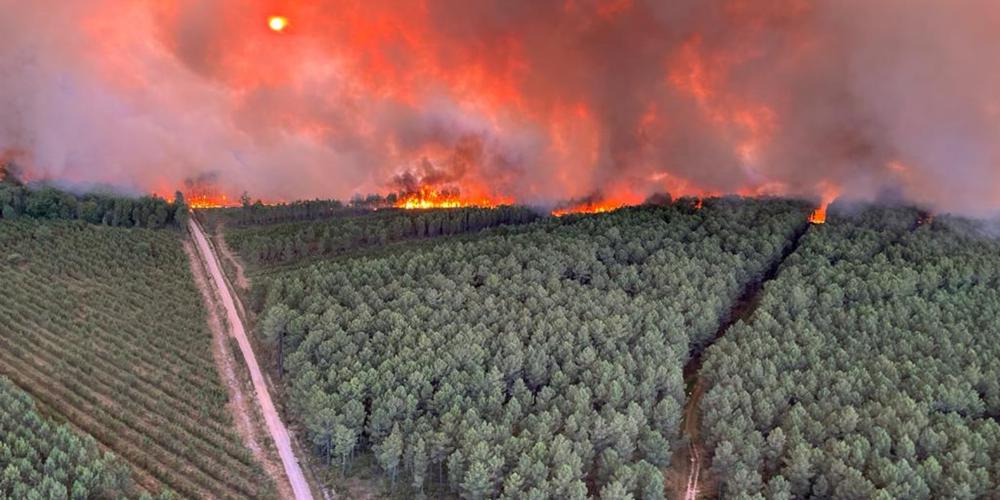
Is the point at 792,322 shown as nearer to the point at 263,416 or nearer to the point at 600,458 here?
the point at 600,458

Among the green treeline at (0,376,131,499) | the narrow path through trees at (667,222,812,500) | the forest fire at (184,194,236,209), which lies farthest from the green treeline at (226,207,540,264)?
the green treeline at (0,376,131,499)

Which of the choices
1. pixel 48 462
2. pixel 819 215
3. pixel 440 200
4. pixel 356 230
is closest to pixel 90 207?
pixel 356 230

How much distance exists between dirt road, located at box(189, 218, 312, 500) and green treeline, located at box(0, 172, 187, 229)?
10.1 meters

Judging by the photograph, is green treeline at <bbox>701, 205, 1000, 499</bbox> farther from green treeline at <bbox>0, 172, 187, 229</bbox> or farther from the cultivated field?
green treeline at <bbox>0, 172, 187, 229</bbox>

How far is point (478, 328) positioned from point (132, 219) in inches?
2256

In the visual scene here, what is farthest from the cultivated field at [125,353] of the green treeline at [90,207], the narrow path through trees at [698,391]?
the narrow path through trees at [698,391]

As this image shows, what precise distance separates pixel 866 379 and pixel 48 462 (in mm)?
52687

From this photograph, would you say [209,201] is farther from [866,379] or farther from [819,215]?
[866,379]

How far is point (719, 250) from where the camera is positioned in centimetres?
8288

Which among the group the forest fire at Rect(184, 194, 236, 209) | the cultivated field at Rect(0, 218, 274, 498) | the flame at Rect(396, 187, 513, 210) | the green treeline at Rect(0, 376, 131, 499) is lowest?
the green treeline at Rect(0, 376, 131, 499)

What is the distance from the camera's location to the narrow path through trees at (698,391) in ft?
176

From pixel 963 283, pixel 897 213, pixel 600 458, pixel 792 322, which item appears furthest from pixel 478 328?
pixel 897 213

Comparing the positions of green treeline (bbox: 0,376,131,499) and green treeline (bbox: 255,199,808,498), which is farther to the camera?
green treeline (bbox: 255,199,808,498)

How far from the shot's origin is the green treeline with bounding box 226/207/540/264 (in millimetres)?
90938
